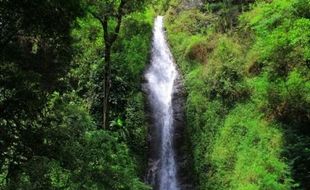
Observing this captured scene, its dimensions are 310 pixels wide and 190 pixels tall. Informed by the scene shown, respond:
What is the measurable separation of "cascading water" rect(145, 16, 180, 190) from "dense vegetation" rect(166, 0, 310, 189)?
4.70 ft

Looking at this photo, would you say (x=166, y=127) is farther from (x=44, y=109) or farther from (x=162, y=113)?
(x=44, y=109)

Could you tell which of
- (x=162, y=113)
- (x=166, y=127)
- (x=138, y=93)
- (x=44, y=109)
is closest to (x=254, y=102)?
(x=166, y=127)

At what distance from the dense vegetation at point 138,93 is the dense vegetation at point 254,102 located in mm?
66

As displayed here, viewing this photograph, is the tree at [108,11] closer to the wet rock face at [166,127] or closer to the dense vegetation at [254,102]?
the wet rock face at [166,127]

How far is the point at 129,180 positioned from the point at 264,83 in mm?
12347

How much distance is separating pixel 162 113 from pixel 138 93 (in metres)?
2.08

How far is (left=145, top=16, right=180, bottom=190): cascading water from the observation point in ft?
84.7

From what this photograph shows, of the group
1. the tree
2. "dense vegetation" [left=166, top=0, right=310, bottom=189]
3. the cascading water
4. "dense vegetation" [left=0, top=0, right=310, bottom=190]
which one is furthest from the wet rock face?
the tree

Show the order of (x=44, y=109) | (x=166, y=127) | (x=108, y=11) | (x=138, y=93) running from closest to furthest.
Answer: (x=44, y=109)
(x=108, y=11)
(x=166, y=127)
(x=138, y=93)

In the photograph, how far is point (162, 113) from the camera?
98.3 ft

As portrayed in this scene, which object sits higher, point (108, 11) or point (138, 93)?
point (108, 11)

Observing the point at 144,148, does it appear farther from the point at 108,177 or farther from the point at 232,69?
the point at 108,177

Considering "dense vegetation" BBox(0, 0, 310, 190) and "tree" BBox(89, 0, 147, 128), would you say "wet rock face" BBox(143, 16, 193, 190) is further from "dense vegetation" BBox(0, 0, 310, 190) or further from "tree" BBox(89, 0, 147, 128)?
"tree" BBox(89, 0, 147, 128)

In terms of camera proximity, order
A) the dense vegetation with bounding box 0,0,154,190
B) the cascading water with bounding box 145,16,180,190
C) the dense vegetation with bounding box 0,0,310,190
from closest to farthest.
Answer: the dense vegetation with bounding box 0,0,154,190, the dense vegetation with bounding box 0,0,310,190, the cascading water with bounding box 145,16,180,190
